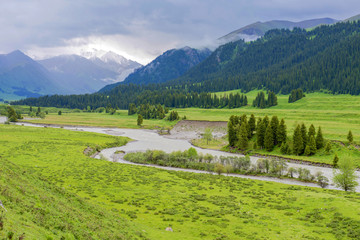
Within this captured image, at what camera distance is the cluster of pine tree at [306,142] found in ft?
280

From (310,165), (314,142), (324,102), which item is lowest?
(310,165)

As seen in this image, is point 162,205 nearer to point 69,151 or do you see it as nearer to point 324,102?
point 69,151

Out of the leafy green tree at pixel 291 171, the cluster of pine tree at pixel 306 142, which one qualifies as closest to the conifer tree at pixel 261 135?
the cluster of pine tree at pixel 306 142

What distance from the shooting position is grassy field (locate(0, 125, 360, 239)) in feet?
67.1

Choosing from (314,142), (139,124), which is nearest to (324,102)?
(314,142)

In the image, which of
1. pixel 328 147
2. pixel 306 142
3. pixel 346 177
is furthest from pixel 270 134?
pixel 346 177

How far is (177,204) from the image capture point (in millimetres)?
38281

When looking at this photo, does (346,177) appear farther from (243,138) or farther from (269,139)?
(243,138)

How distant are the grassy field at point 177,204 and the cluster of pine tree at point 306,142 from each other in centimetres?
3896

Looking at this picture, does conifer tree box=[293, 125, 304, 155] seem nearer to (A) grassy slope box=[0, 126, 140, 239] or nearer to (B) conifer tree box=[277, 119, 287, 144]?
(B) conifer tree box=[277, 119, 287, 144]

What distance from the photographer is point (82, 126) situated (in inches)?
7165

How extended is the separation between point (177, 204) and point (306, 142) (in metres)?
66.8

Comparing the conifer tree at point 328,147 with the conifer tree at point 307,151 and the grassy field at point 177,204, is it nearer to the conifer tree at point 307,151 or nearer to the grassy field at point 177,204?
the conifer tree at point 307,151

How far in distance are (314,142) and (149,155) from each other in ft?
183
